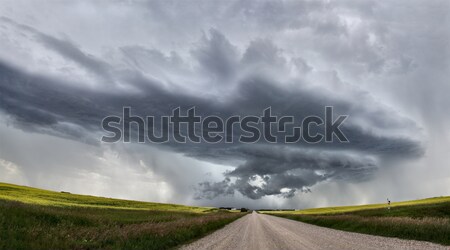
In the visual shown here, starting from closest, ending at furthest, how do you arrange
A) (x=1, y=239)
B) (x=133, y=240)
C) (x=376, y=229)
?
1. (x=1, y=239)
2. (x=133, y=240)
3. (x=376, y=229)

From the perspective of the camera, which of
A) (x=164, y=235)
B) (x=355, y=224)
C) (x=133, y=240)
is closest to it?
(x=133, y=240)

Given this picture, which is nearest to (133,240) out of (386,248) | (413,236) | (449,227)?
(386,248)

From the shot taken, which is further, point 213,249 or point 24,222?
point 24,222

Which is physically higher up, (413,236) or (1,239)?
(1,239)

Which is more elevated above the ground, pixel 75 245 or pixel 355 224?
pixel 75 245

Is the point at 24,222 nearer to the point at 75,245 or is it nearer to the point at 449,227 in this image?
the point at 75,245

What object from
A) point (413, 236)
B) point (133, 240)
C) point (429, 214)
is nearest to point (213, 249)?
point (133, 240)

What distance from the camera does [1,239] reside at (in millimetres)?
12805

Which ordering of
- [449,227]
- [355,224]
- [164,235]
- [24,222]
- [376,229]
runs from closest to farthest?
1. [24,222]
2. [164,235]
3. [449,227]
4. [376,229]
5. [355,224]

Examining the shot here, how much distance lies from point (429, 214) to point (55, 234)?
50491 mm

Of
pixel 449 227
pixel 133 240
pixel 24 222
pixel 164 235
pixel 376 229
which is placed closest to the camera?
pixel 133 240

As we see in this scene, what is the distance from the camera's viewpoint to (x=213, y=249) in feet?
56.4

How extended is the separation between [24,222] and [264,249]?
38.6 ft

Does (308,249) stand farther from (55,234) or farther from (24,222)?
(24,222)
